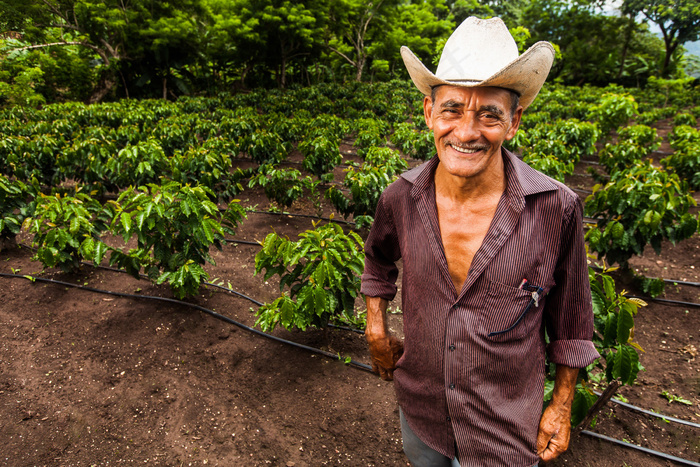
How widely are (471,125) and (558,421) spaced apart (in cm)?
92

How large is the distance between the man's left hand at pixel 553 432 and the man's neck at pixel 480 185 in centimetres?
67

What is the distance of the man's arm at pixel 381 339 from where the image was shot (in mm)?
1455

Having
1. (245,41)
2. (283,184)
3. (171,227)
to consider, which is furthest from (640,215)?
(245,41)

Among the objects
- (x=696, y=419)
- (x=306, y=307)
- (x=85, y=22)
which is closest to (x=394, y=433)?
(x=306, y=307)

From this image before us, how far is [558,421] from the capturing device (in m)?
1.19

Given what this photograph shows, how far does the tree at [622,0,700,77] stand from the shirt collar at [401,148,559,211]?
31.3m

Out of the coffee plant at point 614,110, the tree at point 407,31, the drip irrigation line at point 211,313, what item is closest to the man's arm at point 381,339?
the drip irrigation line at point 211,313

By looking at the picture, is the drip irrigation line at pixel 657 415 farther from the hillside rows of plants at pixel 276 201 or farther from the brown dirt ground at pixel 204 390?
the hillside rows of plants at pixel 276 201

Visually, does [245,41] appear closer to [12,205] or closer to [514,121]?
[12,205]

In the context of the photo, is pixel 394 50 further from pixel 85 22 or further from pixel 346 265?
pixel 346 265

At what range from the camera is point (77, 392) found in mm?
2863

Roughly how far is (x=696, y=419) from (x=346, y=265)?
8.70ft

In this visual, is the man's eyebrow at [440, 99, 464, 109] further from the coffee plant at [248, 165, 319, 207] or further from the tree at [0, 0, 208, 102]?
the tree at [0, 0, 208, 102]

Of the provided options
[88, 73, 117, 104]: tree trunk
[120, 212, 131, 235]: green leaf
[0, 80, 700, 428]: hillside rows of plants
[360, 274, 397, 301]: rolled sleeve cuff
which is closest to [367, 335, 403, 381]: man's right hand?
[360, 274, 397, 301]: rolled sleeve cuff
